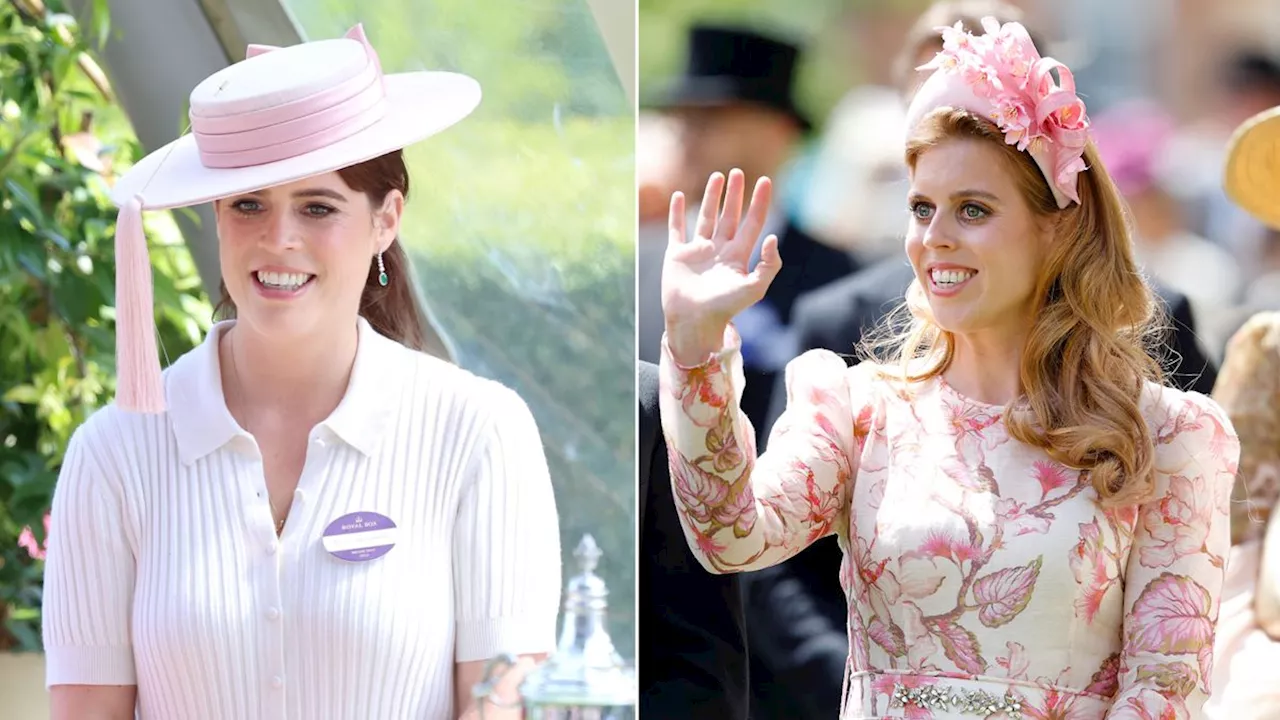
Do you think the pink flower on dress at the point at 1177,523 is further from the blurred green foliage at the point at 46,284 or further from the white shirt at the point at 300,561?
the blurred green foliage at the point at 46,284

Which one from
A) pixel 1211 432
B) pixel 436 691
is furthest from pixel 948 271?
pixel 436 691

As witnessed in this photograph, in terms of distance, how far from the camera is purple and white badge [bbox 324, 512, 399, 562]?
2127mm

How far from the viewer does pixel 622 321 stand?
2.86m

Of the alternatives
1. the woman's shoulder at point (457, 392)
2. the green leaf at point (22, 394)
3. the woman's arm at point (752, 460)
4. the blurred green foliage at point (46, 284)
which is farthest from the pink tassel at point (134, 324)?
the green leaf at point (22, 394)

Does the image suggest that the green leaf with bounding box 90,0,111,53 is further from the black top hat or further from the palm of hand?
the palm of hand

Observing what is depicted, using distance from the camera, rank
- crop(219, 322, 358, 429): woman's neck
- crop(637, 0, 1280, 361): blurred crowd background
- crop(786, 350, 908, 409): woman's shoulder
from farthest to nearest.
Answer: crop(637, 0, 1280, 361): blurred crowd background, crop(219, 322, 358, 429): woman's neck, crop(786, 350, 908, 409): woman's shoulder

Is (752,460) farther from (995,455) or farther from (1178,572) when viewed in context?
(1178,572)

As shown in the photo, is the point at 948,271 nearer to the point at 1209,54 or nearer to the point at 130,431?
the point at 130,431

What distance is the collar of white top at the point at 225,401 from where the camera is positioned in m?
2.20

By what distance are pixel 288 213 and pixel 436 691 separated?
2.04 ft

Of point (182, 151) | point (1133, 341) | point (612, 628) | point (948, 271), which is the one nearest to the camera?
point (948, 271)

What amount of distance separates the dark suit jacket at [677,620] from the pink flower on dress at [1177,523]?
67cm

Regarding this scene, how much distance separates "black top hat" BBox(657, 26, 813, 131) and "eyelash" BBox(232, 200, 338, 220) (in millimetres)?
1136

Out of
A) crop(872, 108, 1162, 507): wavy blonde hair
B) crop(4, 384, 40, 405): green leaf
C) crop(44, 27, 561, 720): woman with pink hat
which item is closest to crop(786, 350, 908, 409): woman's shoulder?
crop(872, 108, 1162, 507): wavy blonde hair
